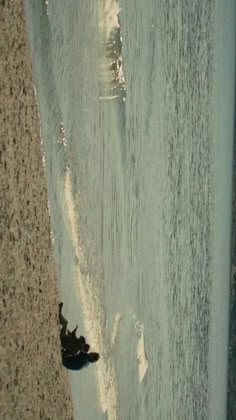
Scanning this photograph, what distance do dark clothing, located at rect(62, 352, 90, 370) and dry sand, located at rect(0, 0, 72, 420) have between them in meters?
0.11

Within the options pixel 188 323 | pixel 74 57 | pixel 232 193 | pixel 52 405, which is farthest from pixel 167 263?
pixel 232 193

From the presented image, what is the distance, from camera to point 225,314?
2.12 m

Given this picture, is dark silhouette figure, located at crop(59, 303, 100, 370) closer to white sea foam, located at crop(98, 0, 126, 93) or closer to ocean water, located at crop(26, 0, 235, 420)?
ocean water, located at crop(26, 0, 235, 420)

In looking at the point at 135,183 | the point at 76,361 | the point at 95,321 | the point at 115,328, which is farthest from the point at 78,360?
the point at 135,183

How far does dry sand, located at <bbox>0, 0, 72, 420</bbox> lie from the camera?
421 millimetres

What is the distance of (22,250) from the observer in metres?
0.45

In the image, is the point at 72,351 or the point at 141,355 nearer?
the point at 72,351

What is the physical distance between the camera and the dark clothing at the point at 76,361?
644 millimetres

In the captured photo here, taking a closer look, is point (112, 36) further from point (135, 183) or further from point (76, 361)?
point (76, 361)

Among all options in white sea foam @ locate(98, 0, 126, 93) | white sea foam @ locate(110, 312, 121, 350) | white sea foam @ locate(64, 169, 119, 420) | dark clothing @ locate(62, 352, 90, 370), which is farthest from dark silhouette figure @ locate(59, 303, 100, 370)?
white sea foam @ locate(98, 0, 126, 93)

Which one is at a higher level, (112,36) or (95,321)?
(112,36)

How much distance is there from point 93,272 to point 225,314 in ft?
4.59

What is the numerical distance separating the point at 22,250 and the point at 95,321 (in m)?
0.40

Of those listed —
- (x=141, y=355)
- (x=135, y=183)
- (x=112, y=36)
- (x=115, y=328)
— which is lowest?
(x=141, y=355)
